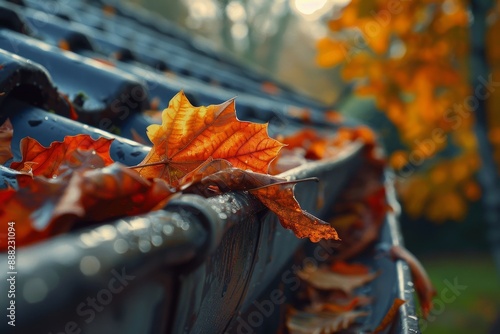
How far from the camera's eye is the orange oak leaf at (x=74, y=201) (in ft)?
1.53

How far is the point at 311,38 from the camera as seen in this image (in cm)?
3111

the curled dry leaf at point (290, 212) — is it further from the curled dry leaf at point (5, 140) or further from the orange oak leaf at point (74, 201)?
the curled dry leaf at point (5, 140)

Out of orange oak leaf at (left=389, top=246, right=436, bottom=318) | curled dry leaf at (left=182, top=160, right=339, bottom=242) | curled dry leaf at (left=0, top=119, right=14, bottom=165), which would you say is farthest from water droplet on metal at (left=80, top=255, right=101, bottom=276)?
orange oak leaf at (left=389, top=246, right=436, bottom=318)

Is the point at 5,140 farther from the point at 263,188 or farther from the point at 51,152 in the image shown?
the point at 263,188

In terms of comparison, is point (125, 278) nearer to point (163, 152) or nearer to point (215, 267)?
point (215, 267)

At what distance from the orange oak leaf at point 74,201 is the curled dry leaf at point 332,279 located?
36.1 inches

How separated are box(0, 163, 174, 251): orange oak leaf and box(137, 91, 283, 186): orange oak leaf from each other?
28 centimetres

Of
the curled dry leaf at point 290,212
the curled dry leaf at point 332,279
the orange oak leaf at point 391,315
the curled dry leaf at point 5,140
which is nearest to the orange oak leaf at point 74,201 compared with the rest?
the curled dry leaf at point 290,212

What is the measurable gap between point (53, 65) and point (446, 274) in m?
9.26

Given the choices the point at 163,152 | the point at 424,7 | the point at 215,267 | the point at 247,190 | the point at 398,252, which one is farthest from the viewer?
the point at 424,7

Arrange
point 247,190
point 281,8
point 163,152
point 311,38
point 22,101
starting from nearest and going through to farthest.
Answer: point 247,190 → point 163,152 → point 22,101 → point 281,8 → point 311,38

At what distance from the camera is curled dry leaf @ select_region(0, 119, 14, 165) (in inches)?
37.7

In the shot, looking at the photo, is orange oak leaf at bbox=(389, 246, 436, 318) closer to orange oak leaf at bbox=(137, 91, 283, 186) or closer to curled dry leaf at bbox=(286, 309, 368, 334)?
curled dry leaf at bbox=(286, 309, 368, 334)

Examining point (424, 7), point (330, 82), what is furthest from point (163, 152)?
point (330, 82)
